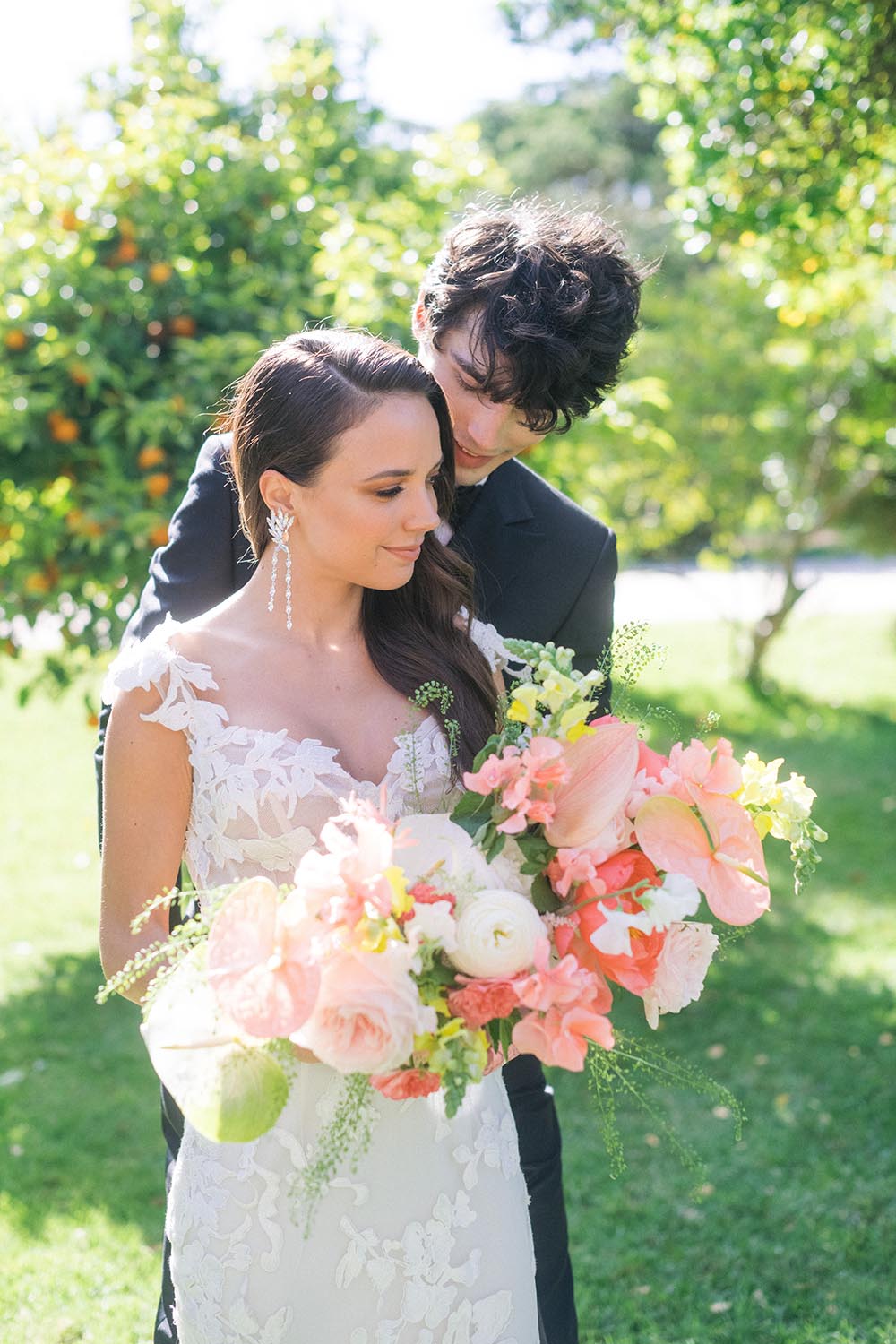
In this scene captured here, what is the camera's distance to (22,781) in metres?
9.99

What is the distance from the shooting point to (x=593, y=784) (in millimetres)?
1914

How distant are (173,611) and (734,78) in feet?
10.3

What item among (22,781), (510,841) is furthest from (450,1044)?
(22,781)

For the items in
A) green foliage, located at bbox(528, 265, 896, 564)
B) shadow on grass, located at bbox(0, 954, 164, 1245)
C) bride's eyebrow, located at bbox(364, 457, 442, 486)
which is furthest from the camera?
green foliage, located at bbox(528, 265, 896, 564)

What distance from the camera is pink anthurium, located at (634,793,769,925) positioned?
6.36ft

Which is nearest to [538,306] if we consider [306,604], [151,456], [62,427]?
[306,604]

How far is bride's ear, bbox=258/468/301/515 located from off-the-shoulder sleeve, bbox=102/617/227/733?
313mm

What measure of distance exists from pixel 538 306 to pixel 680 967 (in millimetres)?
1375

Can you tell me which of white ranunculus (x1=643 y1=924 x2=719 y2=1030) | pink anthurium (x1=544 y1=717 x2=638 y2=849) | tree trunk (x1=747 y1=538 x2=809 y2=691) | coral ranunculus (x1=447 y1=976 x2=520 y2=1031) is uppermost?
pink anthurium (x1=544 y1=717 x2=638 y2=849)

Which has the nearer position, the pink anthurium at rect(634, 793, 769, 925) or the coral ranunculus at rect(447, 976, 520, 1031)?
the coral ranunculus at rect(447, 976, 520, 1031)

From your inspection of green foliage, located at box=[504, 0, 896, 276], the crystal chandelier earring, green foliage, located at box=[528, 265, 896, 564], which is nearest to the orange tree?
green foliage, located at box=[504, 0, 896, 276]

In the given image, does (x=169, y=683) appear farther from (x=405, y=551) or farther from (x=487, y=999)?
(x=487, y=999)

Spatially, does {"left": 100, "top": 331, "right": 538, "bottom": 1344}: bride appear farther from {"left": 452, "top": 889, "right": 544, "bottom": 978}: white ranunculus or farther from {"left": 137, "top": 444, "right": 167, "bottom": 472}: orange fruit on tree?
{"left": 137, "top": 444, "right": 167, "bottom": 472}: orange fruit on tree

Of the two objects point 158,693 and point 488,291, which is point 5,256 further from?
point 158,693
